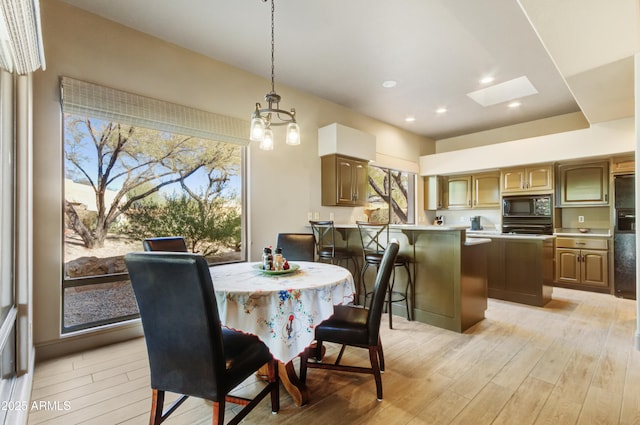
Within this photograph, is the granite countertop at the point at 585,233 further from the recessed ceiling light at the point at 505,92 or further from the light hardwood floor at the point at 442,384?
the recessed ceiling light at the point at 505,92

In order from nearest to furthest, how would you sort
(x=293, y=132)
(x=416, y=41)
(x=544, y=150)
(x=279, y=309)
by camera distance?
(x=279, y=309) < (x=293, y=132) < (x=416, y=41) < (x=544, y=150)

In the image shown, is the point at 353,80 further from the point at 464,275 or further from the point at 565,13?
the point at 464,275

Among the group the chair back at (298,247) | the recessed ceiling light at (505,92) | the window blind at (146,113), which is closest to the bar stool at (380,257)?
the chair back at (298,247)

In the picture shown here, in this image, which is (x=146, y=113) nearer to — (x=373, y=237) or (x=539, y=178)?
(x=373, y=237)

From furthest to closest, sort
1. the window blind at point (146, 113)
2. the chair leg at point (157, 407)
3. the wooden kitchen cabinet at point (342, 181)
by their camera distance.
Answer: the wooden kitchen cabinet at point (342, 181) < the window blind at point (146, 113) < the chair leg at point (157, 407)

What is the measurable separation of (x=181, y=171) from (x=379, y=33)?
250cm

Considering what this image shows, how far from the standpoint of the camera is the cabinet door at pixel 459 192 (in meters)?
6.04

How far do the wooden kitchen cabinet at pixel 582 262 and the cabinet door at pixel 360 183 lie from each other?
3.30 meters

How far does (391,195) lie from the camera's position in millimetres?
5926

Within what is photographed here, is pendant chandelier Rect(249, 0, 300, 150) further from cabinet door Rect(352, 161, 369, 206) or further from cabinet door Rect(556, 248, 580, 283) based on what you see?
cabinet door Rect(556, 248, 580, 283)

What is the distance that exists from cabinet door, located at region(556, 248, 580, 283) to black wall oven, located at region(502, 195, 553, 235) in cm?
38

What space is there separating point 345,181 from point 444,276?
2.02 m

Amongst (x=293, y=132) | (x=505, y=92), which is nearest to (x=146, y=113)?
(x=293, y=132)

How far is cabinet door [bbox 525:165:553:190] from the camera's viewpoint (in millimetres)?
4867
